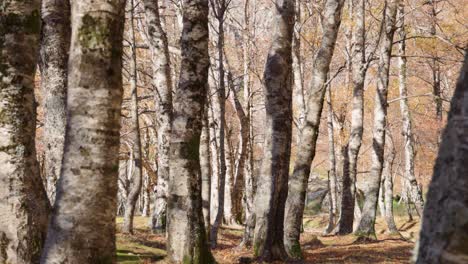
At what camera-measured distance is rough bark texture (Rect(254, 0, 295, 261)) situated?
9.46 meters

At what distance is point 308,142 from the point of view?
1110cm

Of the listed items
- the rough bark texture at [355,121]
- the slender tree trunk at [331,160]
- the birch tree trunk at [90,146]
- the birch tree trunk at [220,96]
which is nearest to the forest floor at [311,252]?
the birch tree trunk at [220,96]

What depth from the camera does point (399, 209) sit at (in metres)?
46.7

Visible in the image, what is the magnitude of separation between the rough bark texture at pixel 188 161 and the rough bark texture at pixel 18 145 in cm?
198

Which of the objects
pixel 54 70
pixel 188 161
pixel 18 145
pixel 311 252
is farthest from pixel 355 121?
pixel 18 145

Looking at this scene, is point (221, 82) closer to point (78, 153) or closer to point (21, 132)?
point (21, 132)

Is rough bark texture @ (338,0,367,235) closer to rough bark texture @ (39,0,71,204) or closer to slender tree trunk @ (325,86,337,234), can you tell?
slender tree trunk @ (325,86,337,234)

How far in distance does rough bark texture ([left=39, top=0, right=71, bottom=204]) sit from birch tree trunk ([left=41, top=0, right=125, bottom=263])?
387cm

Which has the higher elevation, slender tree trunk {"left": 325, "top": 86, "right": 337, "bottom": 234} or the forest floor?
slender tree trunk {"left": 325, "top": 86, "right": 337, "bottom": 234}

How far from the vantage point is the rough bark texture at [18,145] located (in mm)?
5645

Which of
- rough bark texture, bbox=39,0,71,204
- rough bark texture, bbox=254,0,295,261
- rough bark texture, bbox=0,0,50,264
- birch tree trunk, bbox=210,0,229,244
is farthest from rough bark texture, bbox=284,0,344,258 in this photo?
rough bark texture, bbox=0,0,50,264

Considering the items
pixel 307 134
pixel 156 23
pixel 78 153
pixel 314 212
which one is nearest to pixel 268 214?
pixel 307 134

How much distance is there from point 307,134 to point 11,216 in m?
6.70

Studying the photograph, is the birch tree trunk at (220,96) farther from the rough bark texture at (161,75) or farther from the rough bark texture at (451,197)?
the rough bark texture at (451,197)
